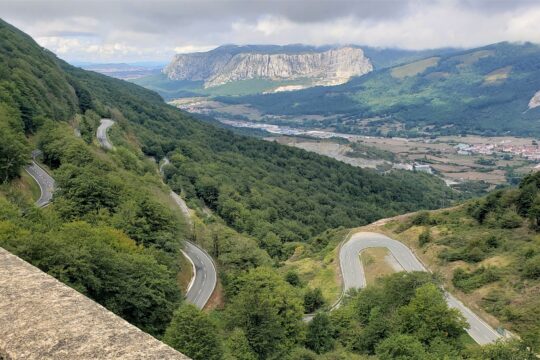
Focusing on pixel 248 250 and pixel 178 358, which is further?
pixel 248 250

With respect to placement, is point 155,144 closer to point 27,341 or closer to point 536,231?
point 536,231

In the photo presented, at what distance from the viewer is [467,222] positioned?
62.8 meters

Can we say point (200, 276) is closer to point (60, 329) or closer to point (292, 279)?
point (292, 279)

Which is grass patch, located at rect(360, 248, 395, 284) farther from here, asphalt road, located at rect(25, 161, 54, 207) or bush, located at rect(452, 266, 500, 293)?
asphalt road, located at rect(25, 161, 54, 207)

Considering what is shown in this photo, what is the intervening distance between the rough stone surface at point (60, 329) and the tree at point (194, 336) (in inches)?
736

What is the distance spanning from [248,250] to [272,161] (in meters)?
107

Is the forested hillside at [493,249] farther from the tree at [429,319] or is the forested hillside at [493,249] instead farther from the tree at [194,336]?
the tree at [194,336]

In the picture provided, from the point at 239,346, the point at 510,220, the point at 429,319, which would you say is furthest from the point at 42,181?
the point at 510,220

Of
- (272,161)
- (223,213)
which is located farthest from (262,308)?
(272,161)

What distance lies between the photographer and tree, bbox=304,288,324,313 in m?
47.2

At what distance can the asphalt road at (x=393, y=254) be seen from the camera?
1542 inches

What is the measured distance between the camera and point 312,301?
47.5 meters

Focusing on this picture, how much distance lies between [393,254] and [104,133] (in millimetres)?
63441

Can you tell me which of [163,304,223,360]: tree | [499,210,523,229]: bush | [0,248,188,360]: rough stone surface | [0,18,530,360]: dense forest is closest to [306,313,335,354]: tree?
[0,18,530,360]: dense forest
